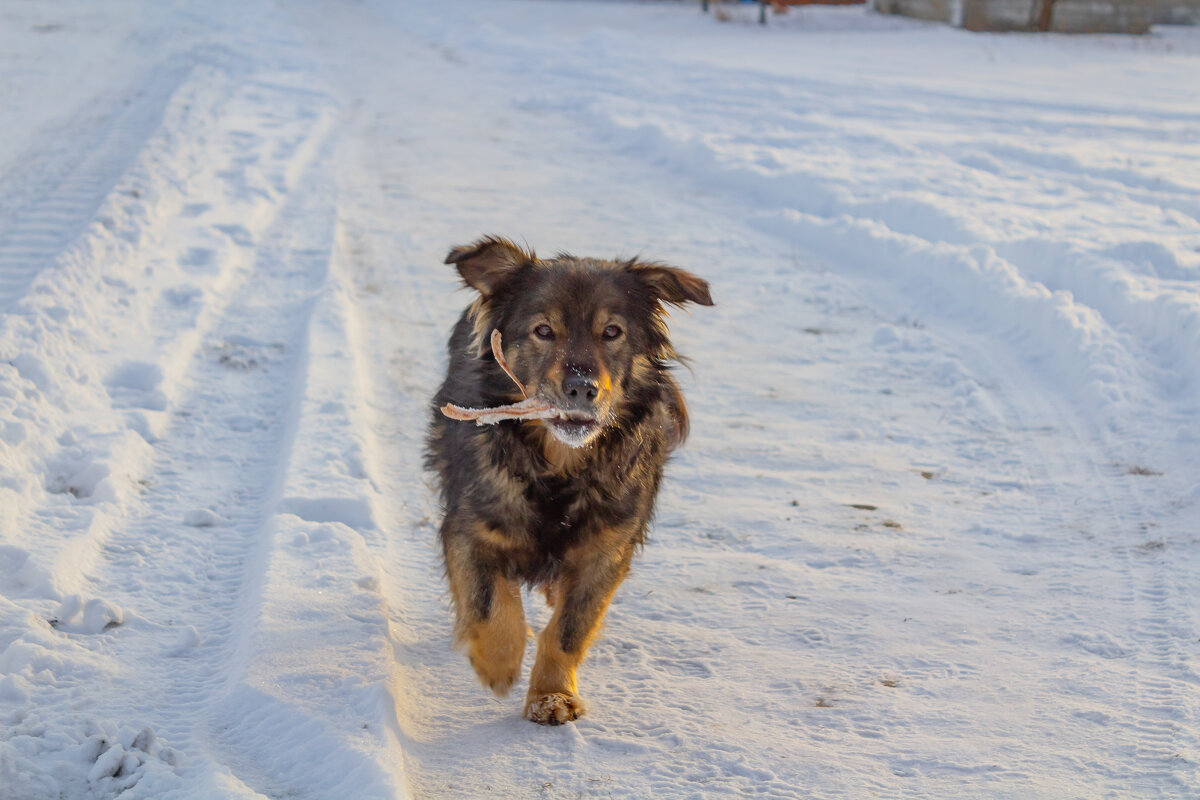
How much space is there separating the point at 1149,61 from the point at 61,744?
22374mm

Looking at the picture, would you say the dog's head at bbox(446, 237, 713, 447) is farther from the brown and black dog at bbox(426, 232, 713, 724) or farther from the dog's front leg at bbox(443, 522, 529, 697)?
the dog's front leg at bbox(443, 522, 529, 697)

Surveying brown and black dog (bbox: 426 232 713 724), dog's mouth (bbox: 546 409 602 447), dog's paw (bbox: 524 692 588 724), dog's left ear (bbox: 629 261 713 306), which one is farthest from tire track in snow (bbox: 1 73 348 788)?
dog's left ear (bbox: 629 261 713 306)

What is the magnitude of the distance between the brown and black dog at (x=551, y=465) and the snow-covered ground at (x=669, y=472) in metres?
0.29

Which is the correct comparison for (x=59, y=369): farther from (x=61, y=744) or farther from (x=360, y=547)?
(x=61, y=744)

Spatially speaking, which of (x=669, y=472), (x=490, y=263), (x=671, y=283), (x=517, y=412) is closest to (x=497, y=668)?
(x=517, y=412)

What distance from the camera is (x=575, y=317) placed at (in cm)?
384

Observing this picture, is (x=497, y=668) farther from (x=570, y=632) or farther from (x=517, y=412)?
(x=517, y=412)

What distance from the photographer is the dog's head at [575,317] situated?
3.73 meters

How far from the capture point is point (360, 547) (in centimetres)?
443

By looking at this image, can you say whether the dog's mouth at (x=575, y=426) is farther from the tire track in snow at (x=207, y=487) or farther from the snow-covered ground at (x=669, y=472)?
the tire track in snow at (x=207, y=487)

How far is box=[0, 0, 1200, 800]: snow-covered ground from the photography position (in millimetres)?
3332

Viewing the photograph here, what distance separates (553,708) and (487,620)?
1.16 feet

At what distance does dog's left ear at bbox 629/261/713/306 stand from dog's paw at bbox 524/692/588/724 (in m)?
1.45

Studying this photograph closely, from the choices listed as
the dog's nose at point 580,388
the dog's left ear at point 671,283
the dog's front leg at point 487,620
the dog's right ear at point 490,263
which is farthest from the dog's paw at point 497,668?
the dog's left ear at point 671,283
